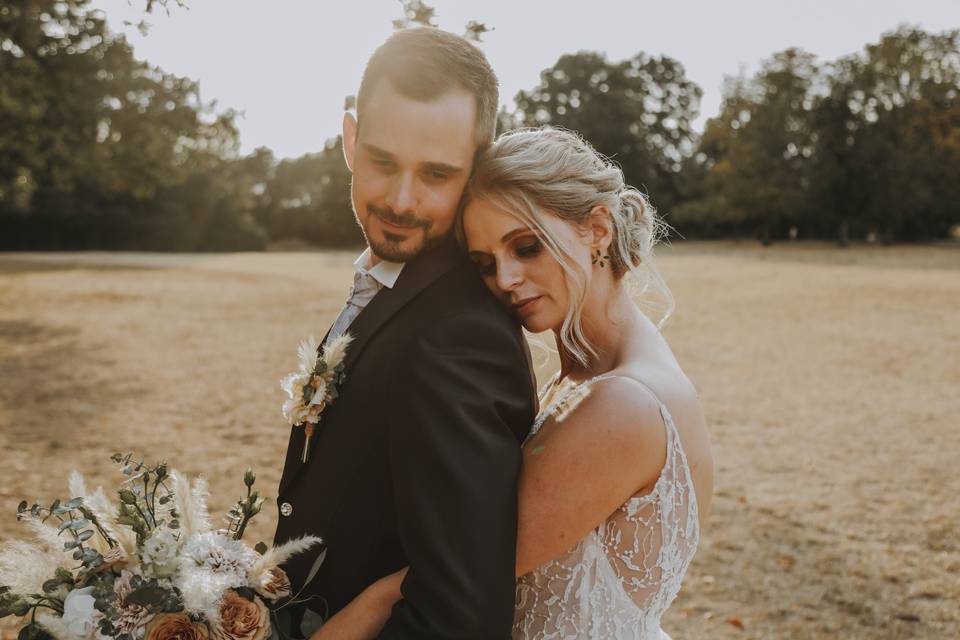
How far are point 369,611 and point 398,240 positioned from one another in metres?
0.95

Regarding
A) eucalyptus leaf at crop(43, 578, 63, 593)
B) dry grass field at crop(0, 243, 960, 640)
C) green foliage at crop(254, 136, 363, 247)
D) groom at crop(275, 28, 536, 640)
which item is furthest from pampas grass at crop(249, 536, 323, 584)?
green foliage at crop(254, 136, 363, 247)

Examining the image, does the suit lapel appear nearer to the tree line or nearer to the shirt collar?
the shirt collar

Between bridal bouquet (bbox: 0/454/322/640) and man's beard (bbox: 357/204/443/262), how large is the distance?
70cm

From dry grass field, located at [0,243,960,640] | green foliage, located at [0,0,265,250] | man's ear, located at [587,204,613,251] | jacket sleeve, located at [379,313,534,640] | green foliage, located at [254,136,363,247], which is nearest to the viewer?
jacket sleeve, located at [379,313,534,640]

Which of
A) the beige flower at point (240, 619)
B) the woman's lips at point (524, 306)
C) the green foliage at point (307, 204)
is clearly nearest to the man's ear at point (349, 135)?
the woman's lips at point (524, 306)

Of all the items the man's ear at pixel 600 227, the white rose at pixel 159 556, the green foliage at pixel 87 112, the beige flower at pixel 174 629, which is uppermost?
the green foliage at pixel 87 112

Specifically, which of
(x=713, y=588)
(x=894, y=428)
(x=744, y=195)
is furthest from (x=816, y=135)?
(x=713, y=588)

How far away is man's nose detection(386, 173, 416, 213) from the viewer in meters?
2.22

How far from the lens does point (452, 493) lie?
66.1 inches

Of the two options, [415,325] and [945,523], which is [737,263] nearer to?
[945,523]

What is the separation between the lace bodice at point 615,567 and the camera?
223cm

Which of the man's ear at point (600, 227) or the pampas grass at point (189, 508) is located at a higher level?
the man's ear at point (600, 227)

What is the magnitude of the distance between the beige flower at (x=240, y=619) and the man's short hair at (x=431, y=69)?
1346mm

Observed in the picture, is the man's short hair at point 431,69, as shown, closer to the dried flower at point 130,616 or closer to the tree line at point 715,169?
the dried flower at point 130,616
